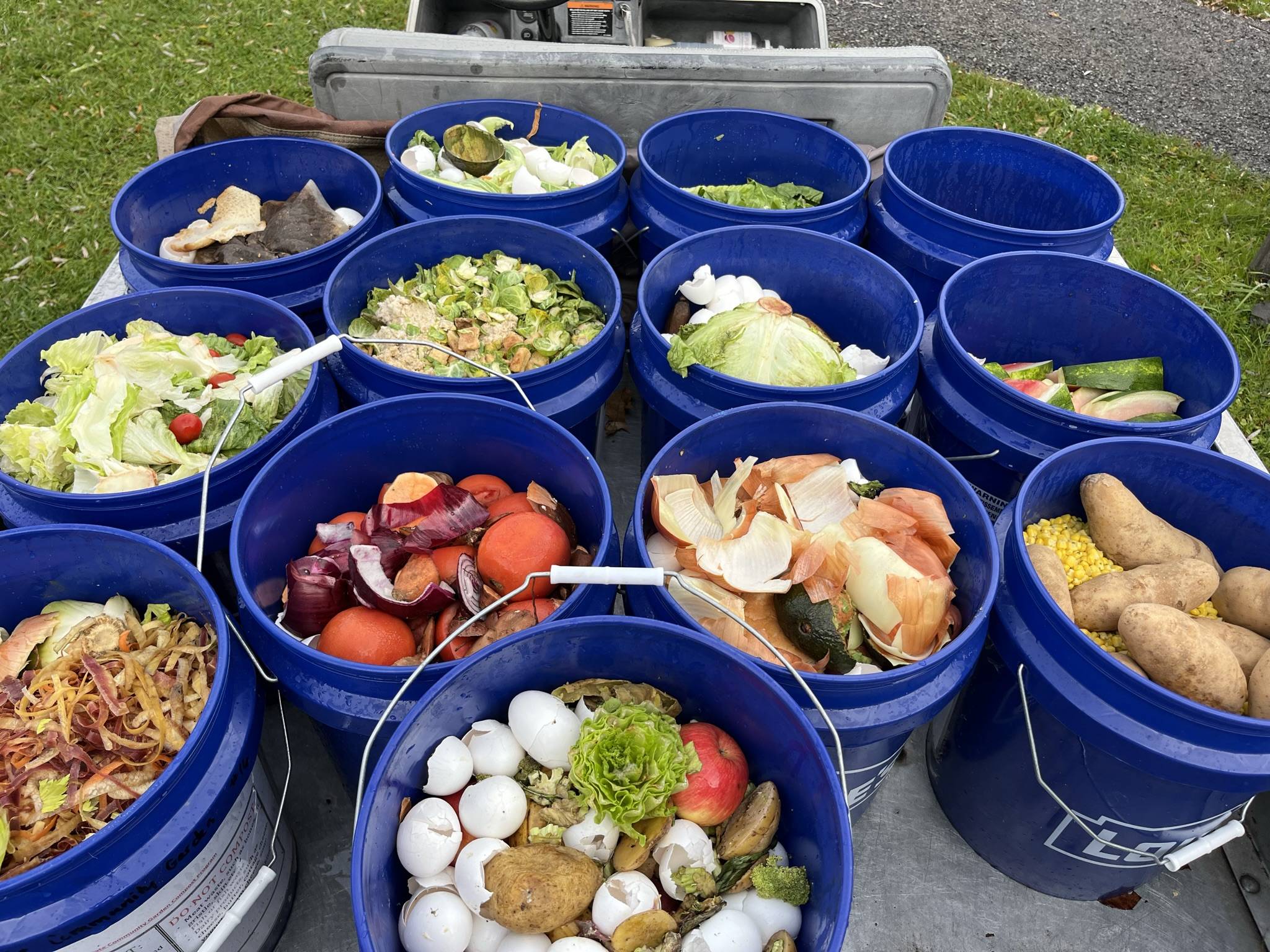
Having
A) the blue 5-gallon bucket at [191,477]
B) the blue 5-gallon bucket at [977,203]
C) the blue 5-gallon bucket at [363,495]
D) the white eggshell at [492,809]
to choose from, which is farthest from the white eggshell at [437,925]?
the blue 5-gallon bucket at [977,203]

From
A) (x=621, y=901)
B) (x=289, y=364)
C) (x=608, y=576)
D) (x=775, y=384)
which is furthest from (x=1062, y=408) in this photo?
(x=289, y=364)

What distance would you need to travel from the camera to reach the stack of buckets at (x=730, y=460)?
1.75m

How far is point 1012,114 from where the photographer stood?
6242mm

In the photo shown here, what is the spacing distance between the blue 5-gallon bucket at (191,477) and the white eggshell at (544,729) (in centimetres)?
104

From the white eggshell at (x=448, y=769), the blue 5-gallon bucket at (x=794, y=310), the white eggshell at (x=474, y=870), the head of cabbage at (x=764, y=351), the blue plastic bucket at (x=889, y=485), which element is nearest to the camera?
the white eggshell at (x=474, y=870)

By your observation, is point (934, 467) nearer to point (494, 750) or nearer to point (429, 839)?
point (494, 750)

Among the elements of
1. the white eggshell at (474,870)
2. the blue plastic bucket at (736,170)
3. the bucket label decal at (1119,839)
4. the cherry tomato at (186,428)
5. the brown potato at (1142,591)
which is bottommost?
the bucket label decal at (1119,839)

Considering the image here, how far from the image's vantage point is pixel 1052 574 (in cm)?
213

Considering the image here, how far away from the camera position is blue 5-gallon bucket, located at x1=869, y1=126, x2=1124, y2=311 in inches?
116

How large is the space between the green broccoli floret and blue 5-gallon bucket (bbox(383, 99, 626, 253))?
90.9 inches

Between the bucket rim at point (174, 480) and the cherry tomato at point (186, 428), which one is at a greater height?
the bucket rim at point (174, 480)

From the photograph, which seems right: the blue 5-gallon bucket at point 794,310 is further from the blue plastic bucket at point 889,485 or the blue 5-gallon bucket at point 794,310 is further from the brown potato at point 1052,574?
the brown potato at point 1052,574

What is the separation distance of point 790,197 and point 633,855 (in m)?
2.75

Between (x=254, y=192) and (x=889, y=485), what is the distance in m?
2.82
